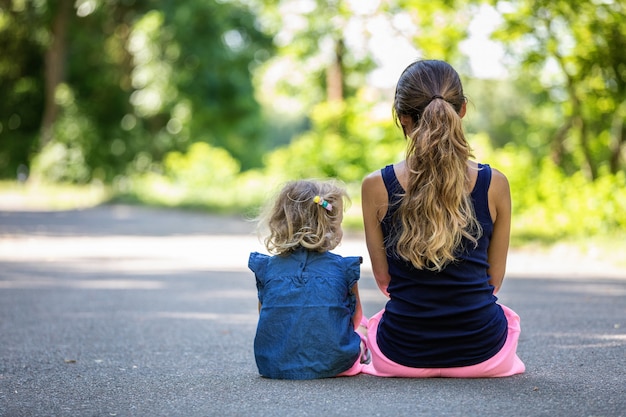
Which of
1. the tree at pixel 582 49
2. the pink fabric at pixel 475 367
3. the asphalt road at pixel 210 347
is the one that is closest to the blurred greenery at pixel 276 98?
the tree at pixel 582 49

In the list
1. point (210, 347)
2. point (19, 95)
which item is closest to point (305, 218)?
point (210, 347)

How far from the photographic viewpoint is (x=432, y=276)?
415 cm

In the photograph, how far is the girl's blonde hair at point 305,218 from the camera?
436 cm

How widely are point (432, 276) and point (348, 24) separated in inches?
770

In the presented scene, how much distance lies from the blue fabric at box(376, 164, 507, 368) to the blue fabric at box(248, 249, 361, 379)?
10.7 inches

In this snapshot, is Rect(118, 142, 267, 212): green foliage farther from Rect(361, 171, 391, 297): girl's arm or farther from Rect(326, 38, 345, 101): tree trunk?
Rect(361, 171, 391, 297): girl's arm

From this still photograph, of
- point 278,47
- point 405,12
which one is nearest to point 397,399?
point 405,12

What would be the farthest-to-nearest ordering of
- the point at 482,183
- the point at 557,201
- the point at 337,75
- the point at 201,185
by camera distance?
the point at 337,75, the point at 201,185, the point at 557,201, the point at 482,183

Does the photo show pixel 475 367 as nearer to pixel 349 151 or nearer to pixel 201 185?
pixel 349 151

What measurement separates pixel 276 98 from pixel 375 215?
3708 centimetres

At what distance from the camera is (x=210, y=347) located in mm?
5664

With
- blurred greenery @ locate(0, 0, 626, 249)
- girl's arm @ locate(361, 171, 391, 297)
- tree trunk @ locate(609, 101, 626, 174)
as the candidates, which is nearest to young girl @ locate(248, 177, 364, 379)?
girl's arm @ locate(361, 171, 391, 297)

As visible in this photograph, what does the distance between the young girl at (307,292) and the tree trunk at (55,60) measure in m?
33.8

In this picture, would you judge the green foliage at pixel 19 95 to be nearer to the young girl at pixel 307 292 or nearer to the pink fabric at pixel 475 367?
the young girl at pixel 307 292
